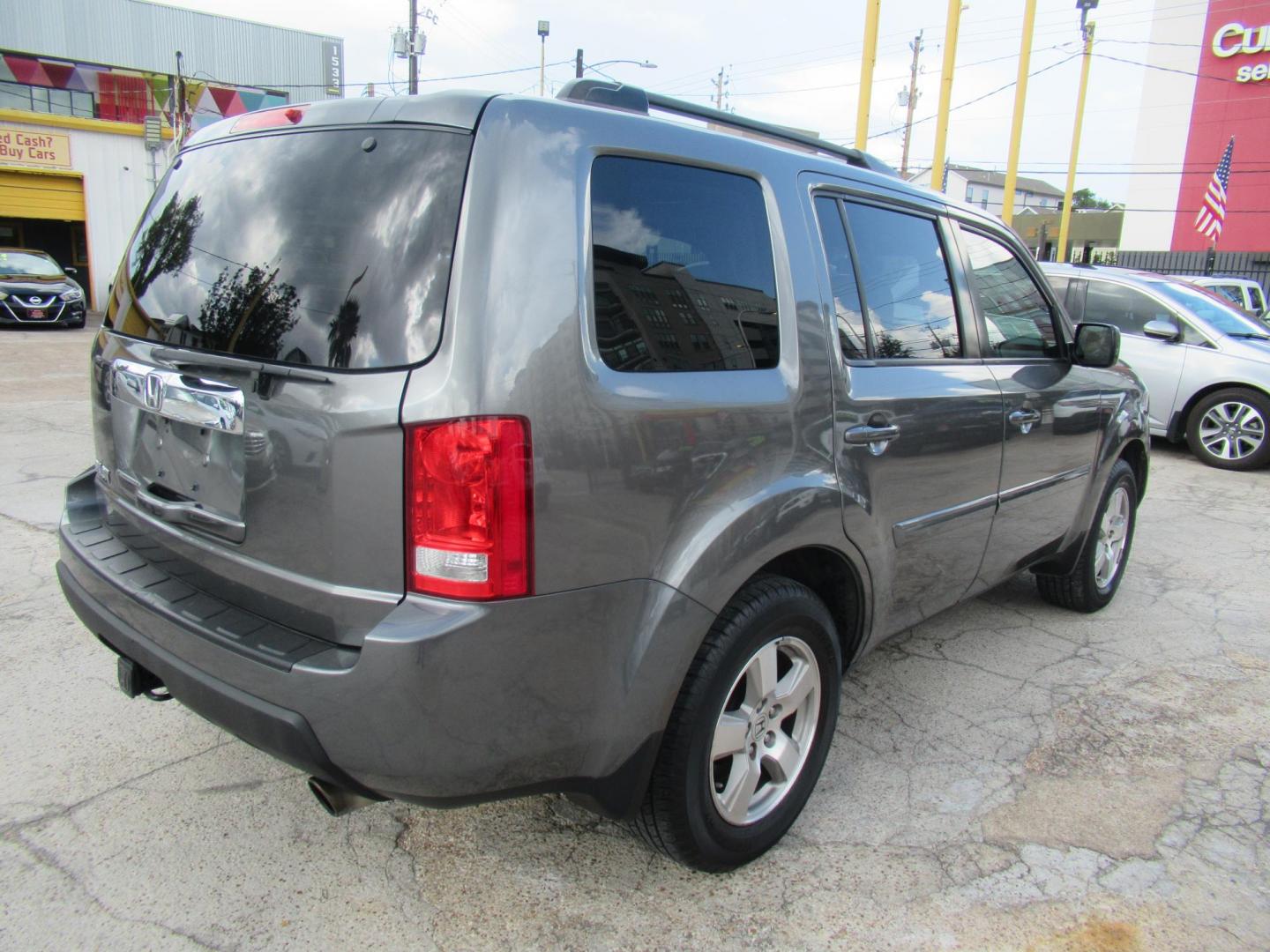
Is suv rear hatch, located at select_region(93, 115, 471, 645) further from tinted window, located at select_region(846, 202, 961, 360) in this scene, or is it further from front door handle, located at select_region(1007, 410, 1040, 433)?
front door handle, located at select_region(1007, 410, 1040, 433)

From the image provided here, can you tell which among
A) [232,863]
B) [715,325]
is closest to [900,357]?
[715,325]

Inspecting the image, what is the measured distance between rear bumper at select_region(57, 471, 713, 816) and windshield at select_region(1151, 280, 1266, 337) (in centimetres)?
858

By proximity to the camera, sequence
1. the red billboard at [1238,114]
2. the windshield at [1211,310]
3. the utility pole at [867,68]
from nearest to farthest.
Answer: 1. the windshield at [1211,310]
2. the utility pole at [867,68]
3. the red billboard at [1238,114]

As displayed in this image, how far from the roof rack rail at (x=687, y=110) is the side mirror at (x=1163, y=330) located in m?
6.47

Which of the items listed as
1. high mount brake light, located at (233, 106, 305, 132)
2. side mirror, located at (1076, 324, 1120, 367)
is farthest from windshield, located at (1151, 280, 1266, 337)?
high mount brake light, located at (233, 106, 305, 132)

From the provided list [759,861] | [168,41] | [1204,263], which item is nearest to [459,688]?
[759,861]

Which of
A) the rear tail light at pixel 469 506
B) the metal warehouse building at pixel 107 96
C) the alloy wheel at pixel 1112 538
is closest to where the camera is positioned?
the rear tail light at pixel 469 506

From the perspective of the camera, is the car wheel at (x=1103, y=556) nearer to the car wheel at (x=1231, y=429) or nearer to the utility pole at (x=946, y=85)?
the car wheel at (x=1231, y=429)

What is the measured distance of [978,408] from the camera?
3006mm

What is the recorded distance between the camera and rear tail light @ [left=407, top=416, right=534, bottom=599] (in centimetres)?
168

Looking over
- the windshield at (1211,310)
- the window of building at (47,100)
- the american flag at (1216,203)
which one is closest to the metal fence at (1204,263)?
the american flag at (1216,203)

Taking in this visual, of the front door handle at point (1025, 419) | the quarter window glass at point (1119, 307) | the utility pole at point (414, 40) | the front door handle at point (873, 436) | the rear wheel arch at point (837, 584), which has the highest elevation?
the utility pole at point (414, 40)

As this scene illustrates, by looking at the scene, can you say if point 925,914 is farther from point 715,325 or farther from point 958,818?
point 715,325

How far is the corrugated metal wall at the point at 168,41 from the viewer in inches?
1187
